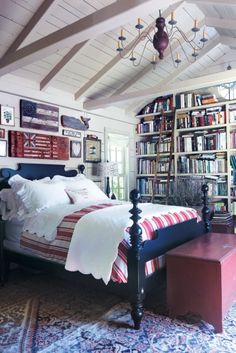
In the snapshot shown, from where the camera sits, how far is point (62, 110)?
13.9ft

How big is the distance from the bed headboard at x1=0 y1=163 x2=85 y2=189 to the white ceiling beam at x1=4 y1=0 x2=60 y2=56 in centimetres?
129

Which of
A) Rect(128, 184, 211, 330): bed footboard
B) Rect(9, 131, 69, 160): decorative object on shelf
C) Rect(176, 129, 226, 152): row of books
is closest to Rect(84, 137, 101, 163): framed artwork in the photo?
Rect(9, 131, 69, 160): decorative object on shelf

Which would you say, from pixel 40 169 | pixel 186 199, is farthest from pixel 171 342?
pixel 186 199

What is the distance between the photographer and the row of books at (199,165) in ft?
15.8

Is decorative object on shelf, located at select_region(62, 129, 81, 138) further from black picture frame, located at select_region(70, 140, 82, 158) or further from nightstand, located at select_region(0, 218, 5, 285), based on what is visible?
nightstand, located at select_region(0, 218, 5, 285)

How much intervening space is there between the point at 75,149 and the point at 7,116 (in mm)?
A: 1168

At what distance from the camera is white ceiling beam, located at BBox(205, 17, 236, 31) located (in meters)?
3.68

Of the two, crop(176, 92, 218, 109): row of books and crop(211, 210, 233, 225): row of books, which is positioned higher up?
crop(176, 92, 218, 109): row of books

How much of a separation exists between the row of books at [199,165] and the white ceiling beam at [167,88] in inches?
54.2

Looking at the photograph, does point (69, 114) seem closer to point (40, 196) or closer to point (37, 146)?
point (37, 146)

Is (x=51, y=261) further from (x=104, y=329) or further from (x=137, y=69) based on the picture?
(x=137, y=69)

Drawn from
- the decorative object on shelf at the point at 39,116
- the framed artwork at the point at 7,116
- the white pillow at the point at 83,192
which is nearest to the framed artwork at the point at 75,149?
the decorative object on shelf at the point at 39,116

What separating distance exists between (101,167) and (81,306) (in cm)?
252


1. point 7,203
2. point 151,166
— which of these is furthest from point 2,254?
point 151,166
